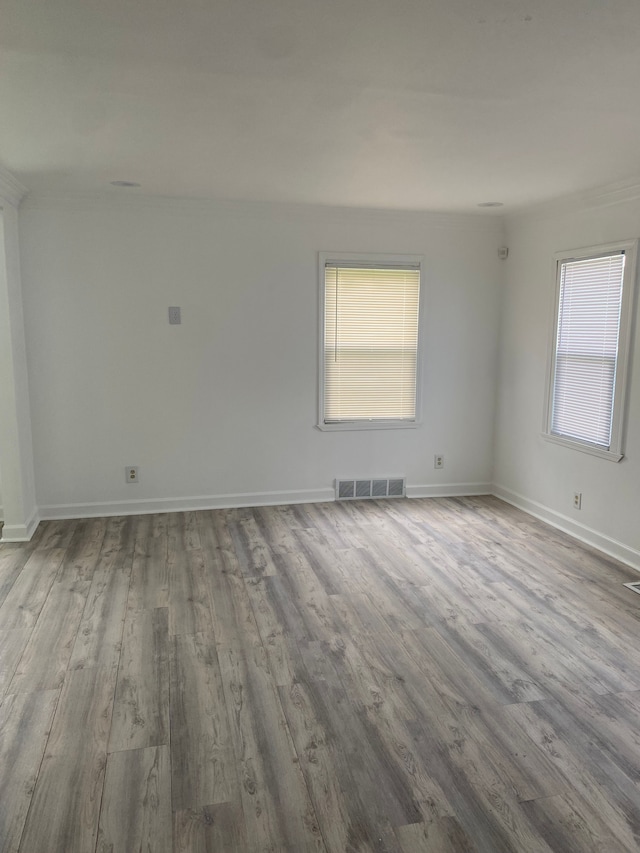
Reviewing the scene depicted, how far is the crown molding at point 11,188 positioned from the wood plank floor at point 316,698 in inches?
95.4

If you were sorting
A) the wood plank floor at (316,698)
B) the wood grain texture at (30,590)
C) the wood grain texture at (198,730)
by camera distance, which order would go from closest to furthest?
the wood plank floor at (316,698) → the wood grain texture at (198,730) → the wood grain texture at (30,590)

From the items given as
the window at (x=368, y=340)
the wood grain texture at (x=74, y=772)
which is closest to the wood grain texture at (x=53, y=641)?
the wood grain texture at (x=74, y=772)

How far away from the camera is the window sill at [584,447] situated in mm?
4125

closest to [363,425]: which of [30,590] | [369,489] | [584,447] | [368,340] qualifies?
[369,489]

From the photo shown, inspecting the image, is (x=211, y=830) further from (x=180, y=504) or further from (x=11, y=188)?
(x=11, y=188)

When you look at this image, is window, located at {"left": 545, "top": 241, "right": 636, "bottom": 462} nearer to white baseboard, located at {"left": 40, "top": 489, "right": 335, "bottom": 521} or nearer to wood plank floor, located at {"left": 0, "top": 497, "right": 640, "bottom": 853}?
wood plank floor, located at {"left": 0, "top": 497, "right": 640, "bottom": 853}

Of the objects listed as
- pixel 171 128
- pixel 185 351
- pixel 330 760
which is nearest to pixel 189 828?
pixel 330 760

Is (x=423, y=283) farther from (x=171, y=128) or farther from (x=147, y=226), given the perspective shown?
(x=171, y=128)

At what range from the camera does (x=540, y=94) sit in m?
2.42

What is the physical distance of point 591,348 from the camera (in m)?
4.33

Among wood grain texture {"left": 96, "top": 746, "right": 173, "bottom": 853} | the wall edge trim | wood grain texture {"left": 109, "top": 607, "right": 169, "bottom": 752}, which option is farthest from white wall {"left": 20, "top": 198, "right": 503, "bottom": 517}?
wood grain texture {"left": 96, "top": 746, "right": 173, "bottom": 853}

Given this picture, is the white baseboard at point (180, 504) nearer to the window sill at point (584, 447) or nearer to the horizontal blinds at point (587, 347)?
the window sill at point (584, 447)

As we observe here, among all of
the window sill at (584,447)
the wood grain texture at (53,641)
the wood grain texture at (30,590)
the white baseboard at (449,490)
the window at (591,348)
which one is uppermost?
the window at (591,348)

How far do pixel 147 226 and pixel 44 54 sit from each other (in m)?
2.65
